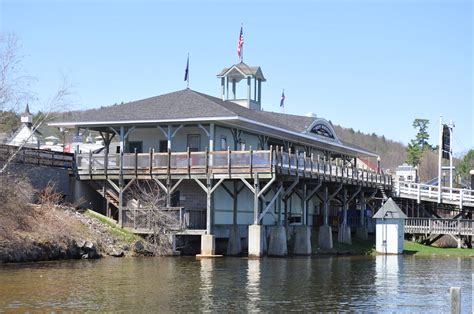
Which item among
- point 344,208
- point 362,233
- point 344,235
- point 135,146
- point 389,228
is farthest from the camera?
point 362,233

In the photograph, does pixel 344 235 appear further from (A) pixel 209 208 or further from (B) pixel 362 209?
(A) pixel 209 208

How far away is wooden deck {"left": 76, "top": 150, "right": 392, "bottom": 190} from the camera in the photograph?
39.2 metres

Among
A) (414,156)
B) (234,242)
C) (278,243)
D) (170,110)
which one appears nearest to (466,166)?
(414,156)

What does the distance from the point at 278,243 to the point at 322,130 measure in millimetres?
16903

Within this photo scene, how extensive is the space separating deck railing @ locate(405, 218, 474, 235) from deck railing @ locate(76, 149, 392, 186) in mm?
8151

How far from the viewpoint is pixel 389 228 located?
44.5 m

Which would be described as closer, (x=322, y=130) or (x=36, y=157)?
(x=36, y=157)

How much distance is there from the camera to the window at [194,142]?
44.1m

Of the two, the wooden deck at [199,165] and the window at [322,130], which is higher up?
the window at [322,130]

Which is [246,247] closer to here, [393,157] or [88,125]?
[88,125]

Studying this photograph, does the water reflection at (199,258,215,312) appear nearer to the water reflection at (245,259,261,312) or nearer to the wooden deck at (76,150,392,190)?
the water reflection at (245,259,261,312)

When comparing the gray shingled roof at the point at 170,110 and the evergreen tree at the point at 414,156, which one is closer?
the gray shingled roof at the point at 170,110

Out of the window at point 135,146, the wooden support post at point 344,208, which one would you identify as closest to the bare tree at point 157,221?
the window at point 135,146

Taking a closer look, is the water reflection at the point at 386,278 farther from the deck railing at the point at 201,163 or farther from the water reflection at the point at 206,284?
the deck railing at the point at 201,163
